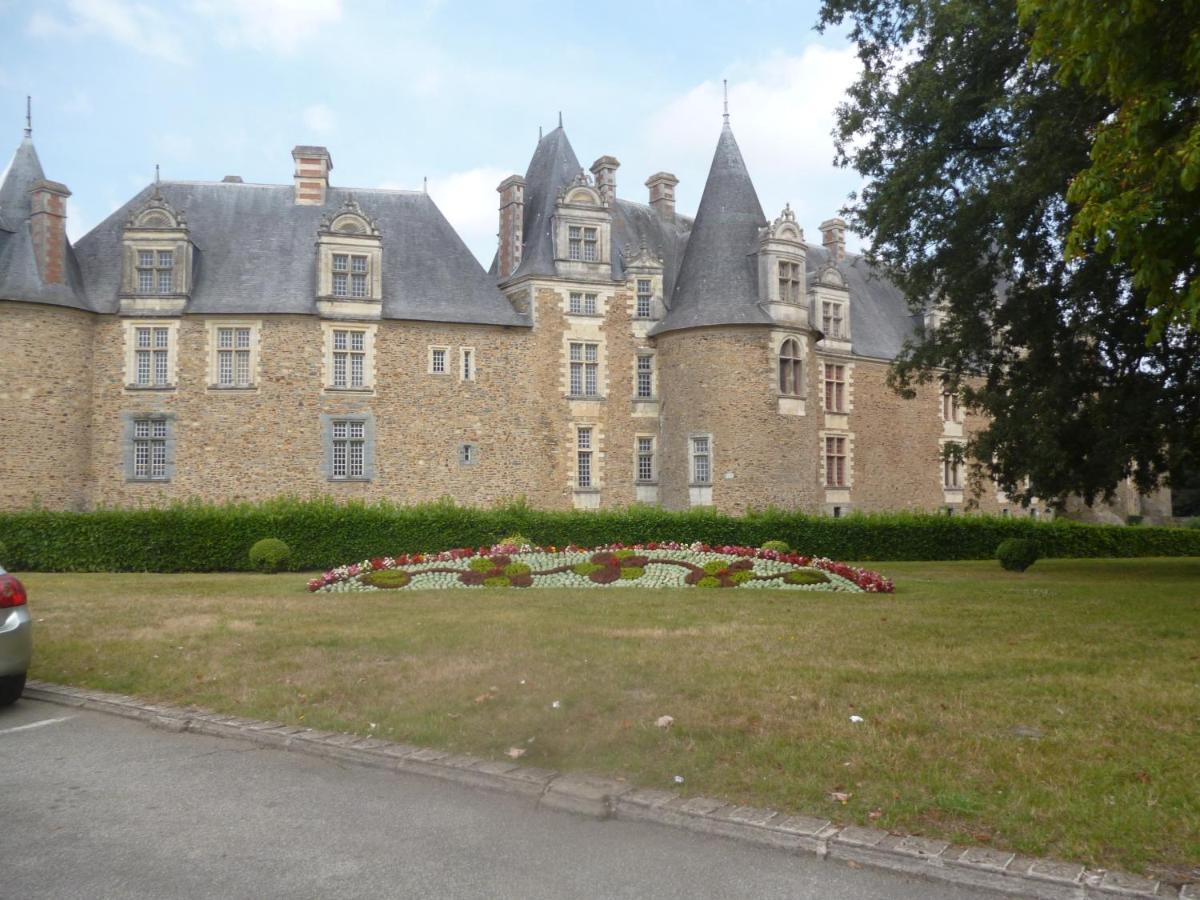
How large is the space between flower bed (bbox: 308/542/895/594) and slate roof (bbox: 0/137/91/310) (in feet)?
48.8

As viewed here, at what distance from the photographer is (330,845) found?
16.2 feet

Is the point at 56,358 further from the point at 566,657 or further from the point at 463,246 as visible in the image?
the point at 566,657

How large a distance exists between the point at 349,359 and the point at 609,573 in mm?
14821

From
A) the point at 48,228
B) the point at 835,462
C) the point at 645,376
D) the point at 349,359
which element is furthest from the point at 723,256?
the point at 48,228

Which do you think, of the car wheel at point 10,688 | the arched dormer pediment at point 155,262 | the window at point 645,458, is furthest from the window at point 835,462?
the car wheel at point 10,688

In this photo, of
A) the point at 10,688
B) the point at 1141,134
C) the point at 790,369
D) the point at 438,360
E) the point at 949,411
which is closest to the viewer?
the point at 10,688

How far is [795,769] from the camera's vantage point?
19.1ft

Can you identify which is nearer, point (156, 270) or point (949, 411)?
point (156, 270)

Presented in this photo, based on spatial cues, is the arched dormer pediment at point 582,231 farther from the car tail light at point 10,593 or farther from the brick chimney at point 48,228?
the car tail light at point 10,593

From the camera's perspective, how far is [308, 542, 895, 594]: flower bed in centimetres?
1633

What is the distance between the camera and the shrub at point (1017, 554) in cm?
2294

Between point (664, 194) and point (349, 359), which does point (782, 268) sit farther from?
point (349, 359)

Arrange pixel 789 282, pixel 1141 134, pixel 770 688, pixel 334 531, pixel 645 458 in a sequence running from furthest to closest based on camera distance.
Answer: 1. pixel 645 458
2. pixel 789 282
3. pixel 334 531
4. pixel 1141 134
5. pixel 770 688

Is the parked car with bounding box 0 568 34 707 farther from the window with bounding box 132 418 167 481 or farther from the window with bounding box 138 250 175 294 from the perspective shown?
the window with bounding box 138 250 175 294
